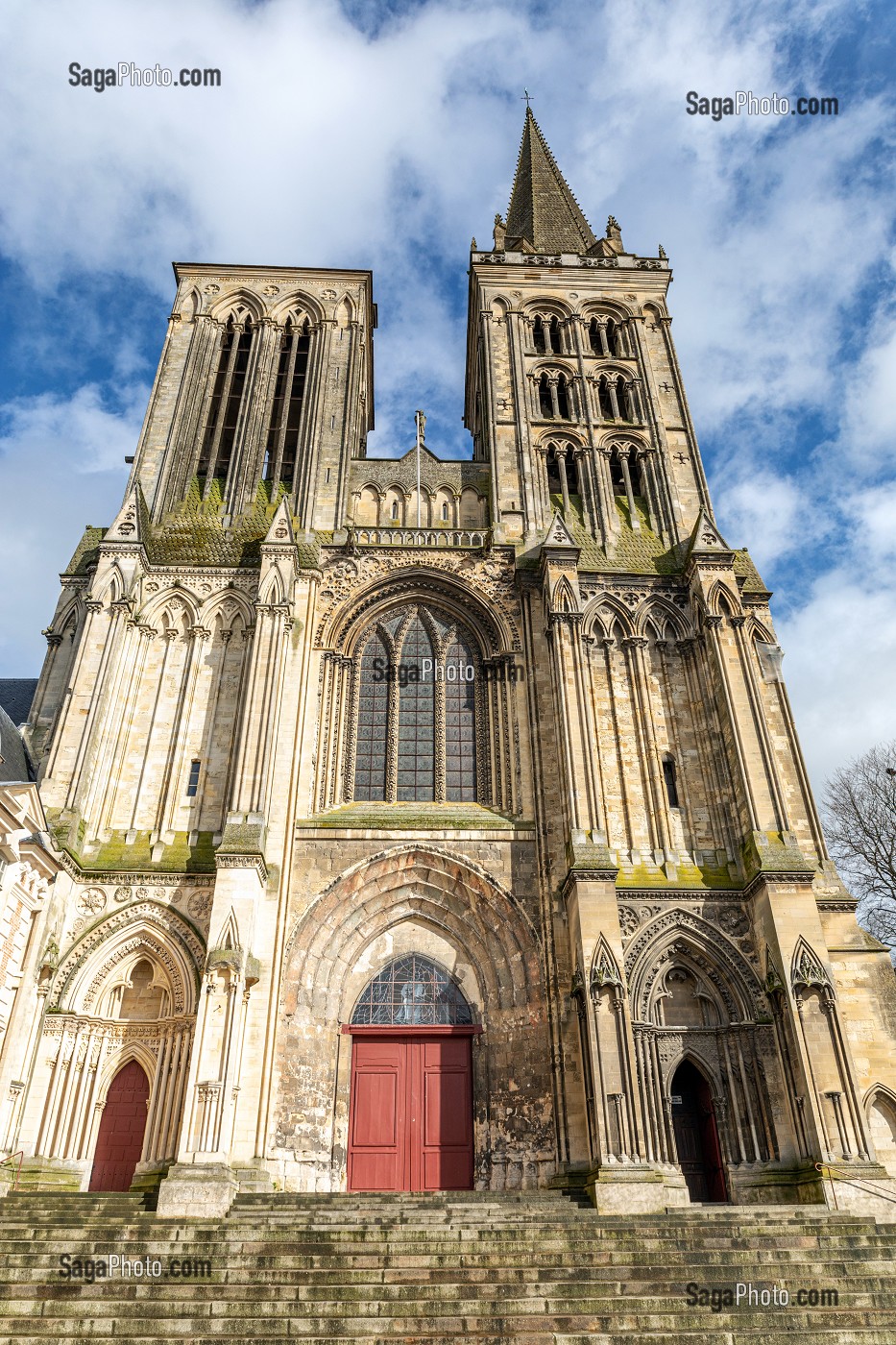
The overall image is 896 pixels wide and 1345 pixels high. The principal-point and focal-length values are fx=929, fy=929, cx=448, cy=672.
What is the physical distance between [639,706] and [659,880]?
3628 mm

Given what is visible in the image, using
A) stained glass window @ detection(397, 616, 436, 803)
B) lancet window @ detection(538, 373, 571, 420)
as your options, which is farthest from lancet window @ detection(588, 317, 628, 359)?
stained glass window @ detection(397, 616, 436, 803)

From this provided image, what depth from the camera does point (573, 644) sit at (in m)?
17.5

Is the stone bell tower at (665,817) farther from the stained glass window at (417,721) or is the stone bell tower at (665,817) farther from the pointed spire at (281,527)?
the pointed spire at (281,527)

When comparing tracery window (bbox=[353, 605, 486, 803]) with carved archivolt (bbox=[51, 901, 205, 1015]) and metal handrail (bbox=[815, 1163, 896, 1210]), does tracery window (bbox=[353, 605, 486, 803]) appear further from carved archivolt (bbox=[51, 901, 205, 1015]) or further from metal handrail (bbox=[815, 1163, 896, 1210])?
metal handrail (bbox=[815, 1163, 896, 1210])

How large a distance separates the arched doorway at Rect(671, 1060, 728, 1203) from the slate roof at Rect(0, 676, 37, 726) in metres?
14.7

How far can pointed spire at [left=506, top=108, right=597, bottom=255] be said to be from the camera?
91.8ft

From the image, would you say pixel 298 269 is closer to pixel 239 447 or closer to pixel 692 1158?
pixel 239 447

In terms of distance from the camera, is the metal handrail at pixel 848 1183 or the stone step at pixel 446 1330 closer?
the stone step at pixel 446 1330

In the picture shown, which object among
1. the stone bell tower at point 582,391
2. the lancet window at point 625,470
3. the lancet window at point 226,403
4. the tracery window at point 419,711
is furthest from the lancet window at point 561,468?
the lancet window at point 226,403

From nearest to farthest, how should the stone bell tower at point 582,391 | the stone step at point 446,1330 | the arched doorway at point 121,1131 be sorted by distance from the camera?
the stone step at point 446,1330
the arched doorway at point 121,1131
the stone bell tower at point 582,391

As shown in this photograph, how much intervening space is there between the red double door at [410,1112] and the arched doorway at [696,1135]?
3.29m

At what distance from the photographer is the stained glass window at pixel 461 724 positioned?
17703 millimetres

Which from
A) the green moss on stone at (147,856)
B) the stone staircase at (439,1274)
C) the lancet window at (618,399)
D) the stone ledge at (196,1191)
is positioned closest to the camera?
the stone staircase at (439,1274)

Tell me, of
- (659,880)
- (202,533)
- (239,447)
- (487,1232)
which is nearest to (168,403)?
(239,447)
